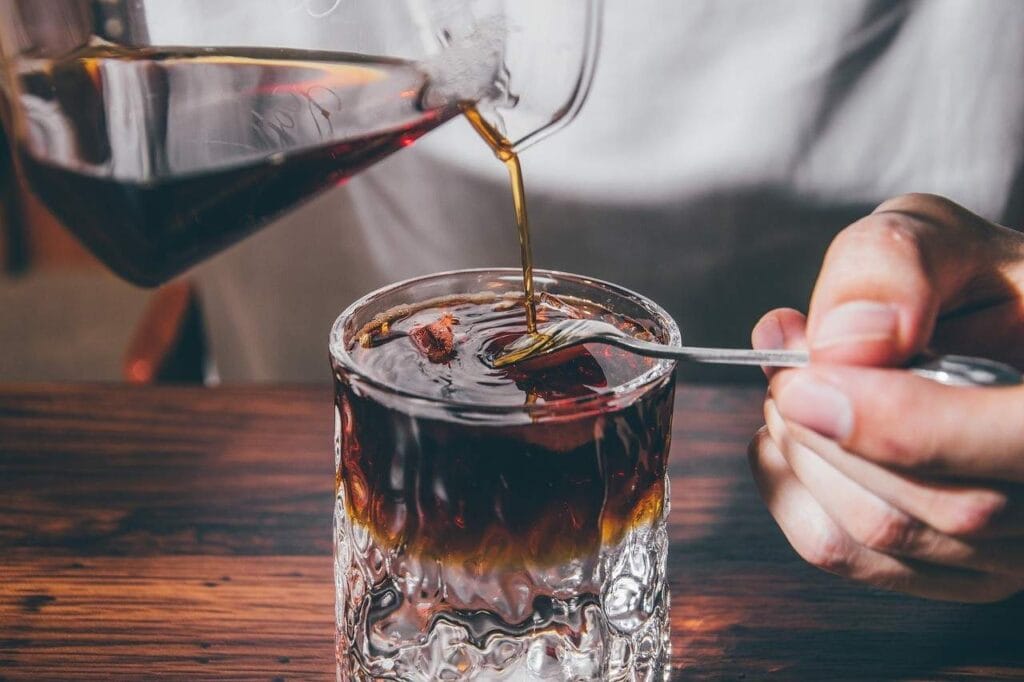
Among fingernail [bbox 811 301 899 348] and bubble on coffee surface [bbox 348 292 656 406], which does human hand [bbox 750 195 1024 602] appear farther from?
bubble on coffee surface [bbox 348 292 656 406]

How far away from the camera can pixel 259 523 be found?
0.82 meters

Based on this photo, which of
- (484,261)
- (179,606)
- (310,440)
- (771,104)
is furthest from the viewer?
(484,261)

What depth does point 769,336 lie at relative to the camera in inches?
24.7

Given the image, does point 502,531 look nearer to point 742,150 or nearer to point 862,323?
point 862,323

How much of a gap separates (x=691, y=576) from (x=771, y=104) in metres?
0.73

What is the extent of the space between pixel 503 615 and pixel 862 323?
256 millimetres

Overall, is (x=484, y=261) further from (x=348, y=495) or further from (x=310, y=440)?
(x=348, y=495)

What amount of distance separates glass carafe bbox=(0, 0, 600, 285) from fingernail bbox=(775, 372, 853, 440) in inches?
11.4

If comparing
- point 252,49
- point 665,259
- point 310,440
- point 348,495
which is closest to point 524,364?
point 348,495

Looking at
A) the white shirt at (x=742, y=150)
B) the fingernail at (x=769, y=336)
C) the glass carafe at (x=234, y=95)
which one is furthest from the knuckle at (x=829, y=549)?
the white shirt at (x=742, y=150)

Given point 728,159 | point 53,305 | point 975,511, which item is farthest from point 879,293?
point 53,305

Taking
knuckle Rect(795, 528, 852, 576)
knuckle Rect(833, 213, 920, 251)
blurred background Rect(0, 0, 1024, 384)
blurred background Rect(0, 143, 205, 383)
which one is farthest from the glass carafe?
blurred background Rect(0, 143, 205, 383)

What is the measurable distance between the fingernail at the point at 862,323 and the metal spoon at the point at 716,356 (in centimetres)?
3

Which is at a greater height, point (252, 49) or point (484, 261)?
point (252, 49)
